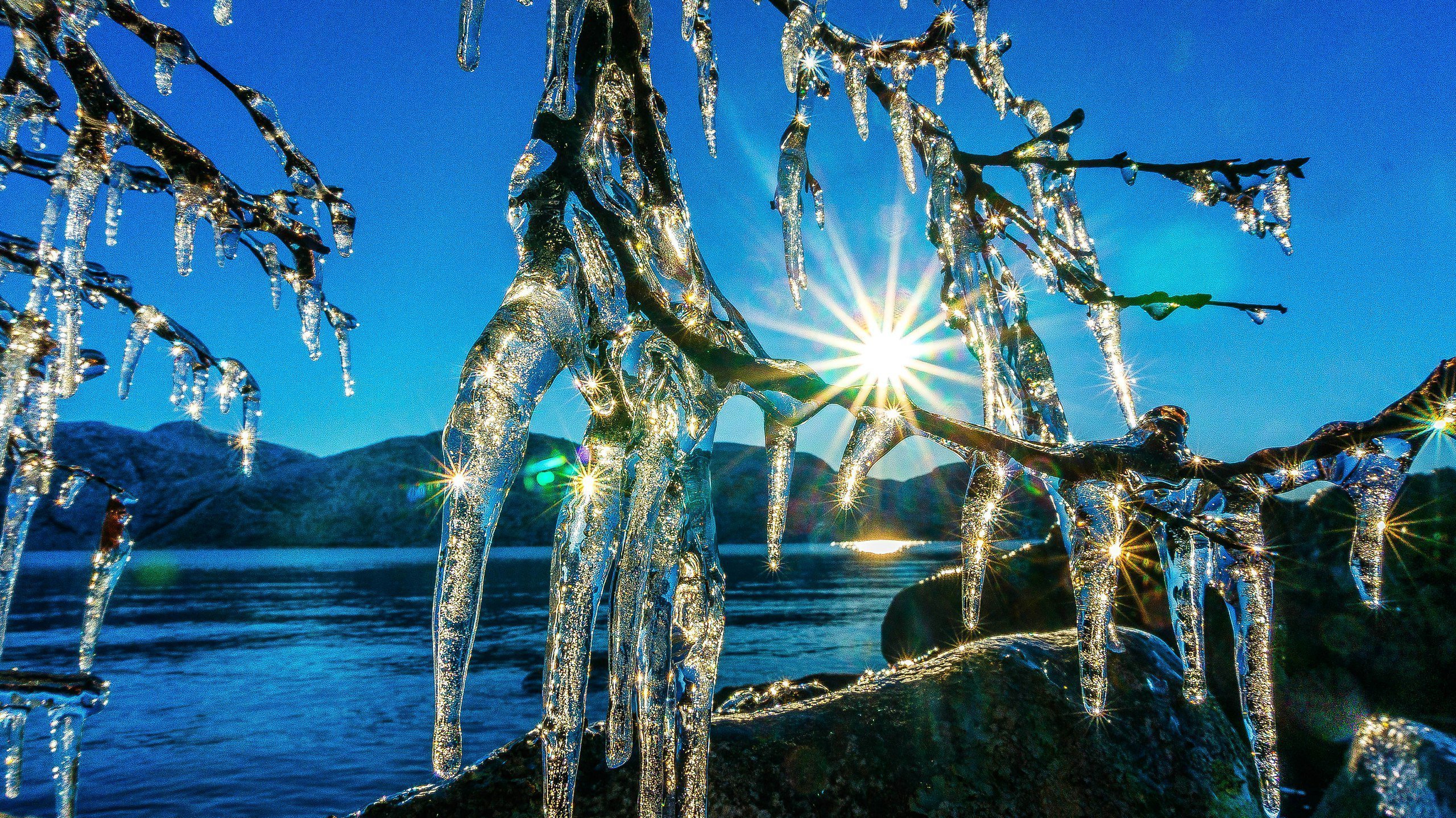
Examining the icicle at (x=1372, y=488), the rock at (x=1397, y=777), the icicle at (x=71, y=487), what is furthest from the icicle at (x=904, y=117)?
the icicle at (x=71, y=487)

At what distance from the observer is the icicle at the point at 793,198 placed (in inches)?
106

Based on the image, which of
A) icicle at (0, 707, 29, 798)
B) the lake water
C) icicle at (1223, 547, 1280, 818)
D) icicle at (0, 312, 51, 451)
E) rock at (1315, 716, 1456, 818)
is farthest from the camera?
the lake water

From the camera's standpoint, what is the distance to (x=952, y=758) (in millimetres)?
3539

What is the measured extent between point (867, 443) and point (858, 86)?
202 cm

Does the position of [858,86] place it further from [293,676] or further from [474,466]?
[293,676]

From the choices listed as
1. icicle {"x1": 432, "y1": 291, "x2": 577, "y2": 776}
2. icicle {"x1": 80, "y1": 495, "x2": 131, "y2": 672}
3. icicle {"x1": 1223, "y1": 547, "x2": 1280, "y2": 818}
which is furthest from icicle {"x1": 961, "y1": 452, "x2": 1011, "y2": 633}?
icicle {"x1": 80, "y1": 495, "x2": 131, "y2": 672}

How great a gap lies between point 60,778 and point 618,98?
18.4ft

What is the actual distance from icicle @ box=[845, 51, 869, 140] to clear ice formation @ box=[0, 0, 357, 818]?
2449mm

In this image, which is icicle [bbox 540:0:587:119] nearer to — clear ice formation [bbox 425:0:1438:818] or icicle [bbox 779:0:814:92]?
clear ice formation [bbox 425:0:1438:818]

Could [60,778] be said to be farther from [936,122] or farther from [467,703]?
[467,703]

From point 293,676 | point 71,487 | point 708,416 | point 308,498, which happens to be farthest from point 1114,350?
point 308,498

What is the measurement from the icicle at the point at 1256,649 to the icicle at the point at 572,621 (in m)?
1.76

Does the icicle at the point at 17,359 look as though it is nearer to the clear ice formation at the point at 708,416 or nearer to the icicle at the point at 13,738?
the icicle at the point at 13,738

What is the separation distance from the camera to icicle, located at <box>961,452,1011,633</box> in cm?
212
